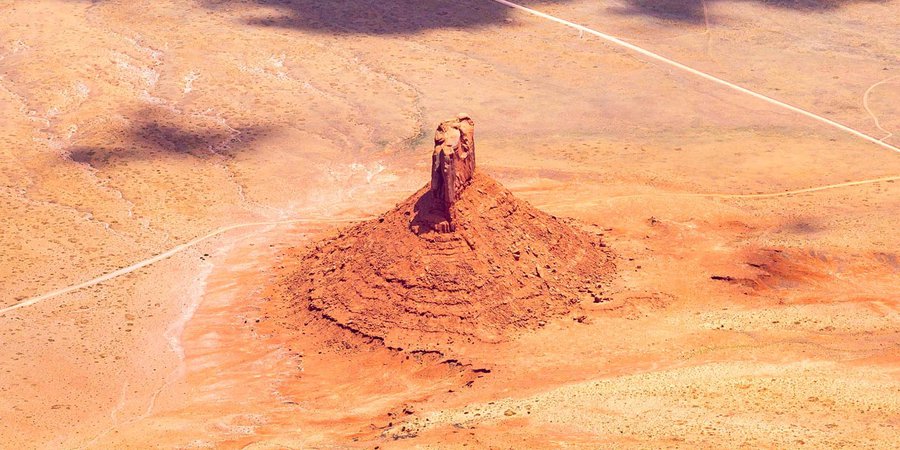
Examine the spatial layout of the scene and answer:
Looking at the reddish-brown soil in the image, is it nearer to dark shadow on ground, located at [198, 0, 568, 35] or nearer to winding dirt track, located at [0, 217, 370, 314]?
winding dirt track, located at [0, 217, 370, 314]

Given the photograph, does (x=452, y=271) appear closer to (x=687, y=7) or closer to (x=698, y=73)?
(x=698, y=73)

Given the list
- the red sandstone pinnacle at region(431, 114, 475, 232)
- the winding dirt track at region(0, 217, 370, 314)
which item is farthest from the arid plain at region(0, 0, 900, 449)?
the red sandstone pinnacle at region(431, 114, 475, 232)

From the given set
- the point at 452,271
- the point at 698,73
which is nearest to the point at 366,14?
the point at 698,73

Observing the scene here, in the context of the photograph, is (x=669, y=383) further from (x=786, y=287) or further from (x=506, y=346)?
(x=786, y=287)

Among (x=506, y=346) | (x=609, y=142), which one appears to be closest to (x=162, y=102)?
(x=609, y=142)

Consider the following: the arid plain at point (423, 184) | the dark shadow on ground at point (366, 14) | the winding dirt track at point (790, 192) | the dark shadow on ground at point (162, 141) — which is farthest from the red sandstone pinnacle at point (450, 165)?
the dark shadow on ground at point (366, 14)

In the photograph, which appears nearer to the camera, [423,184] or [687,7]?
[423,184]
